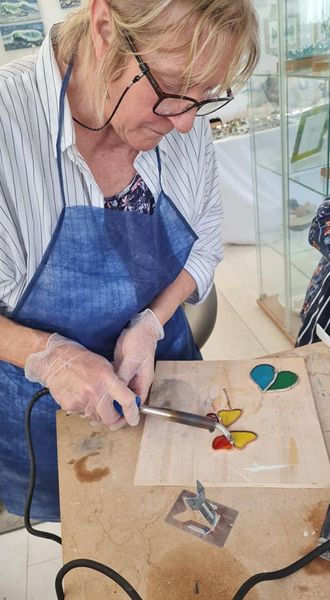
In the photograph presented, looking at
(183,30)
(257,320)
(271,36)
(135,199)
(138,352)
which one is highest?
(183,30)

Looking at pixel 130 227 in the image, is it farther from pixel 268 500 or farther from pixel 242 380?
pixel 268 500

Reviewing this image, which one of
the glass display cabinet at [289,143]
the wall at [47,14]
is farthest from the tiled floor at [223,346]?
the wall at [47,14]

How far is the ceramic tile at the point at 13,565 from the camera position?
4.62 feet

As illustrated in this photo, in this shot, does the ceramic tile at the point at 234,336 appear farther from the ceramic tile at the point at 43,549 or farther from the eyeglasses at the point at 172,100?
the eyeglasses at the point at 172,100

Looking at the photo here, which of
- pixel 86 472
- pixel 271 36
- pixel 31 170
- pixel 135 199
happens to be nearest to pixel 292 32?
pixel 271 36

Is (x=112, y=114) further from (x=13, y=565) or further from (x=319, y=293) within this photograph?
(x=13, y=565)

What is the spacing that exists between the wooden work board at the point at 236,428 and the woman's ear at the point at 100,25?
52 cm

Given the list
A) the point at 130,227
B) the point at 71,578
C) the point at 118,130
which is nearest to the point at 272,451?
the point at 71,578

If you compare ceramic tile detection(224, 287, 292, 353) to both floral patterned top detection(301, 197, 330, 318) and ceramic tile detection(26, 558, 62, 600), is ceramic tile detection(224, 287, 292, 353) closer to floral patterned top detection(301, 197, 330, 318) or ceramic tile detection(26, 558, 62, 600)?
floral patterned top detection(301, 197, 330, 318)

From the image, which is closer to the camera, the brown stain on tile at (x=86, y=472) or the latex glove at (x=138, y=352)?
the brown stain on tile at (x=86, y=472)

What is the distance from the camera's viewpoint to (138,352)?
2.72 ft

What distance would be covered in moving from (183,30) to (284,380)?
0.53 metres

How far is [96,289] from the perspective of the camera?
0.82 metres

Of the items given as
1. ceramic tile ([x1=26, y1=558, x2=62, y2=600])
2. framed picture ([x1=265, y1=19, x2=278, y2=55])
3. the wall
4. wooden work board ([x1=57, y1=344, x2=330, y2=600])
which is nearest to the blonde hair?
wooden work board ([x1=57, y1=344, x2=330, y2=600])
